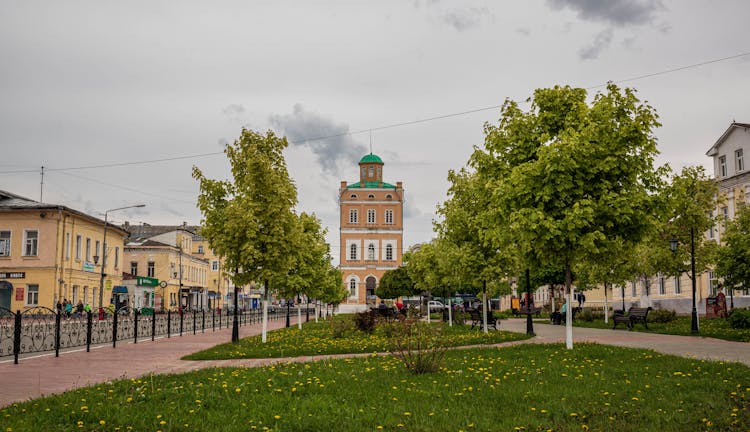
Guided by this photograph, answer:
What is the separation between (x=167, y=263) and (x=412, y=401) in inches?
2825

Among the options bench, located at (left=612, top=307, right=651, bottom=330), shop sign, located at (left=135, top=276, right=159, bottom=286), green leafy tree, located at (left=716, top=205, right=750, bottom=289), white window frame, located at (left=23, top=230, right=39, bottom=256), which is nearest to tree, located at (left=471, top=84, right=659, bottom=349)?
green leafy tree, located at (left=716, top=205, right=750, bottom=289)

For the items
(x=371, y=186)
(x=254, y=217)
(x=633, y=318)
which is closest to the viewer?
(x=254, y=217)

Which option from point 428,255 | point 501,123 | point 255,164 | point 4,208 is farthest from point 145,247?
point 501,123

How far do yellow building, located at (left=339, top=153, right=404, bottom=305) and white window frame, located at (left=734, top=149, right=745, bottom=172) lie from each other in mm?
55023

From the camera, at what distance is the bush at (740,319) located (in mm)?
24500

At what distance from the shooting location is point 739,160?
45.4 metres

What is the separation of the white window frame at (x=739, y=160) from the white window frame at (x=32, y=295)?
50041 millimetres

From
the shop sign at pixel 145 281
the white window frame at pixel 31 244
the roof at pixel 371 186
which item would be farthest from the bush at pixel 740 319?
the roof at pixel 371 186

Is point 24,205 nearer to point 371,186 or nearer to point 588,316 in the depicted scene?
point 588,316

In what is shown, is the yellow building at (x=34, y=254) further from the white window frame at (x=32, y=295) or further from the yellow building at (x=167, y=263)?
the yellow building at (x=167, y=263)

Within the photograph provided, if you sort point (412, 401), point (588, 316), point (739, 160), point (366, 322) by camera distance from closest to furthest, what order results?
point (412, 401)
point (366, 322)
point (588, 316)
point (739, 160)

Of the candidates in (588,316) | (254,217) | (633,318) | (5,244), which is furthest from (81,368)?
(5,244)

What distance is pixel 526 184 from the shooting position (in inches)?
630

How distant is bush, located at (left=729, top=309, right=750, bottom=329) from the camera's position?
2450 cm
